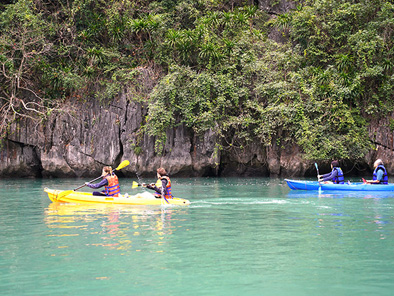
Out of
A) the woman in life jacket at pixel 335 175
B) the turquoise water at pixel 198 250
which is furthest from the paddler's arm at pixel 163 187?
the woman in life jacket at pixel 335 175

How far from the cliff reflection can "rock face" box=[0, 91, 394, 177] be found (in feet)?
40.0

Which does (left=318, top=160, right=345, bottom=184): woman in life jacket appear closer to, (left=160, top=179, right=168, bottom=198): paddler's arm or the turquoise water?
the turquoise water

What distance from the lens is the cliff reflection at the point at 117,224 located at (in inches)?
309

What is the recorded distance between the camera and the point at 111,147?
83.7 feet

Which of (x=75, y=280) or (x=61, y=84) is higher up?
(x=61, y=84)

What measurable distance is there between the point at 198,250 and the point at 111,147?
18.9 metres

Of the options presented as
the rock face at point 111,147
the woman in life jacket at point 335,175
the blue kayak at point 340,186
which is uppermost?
the rock face at point 111,147

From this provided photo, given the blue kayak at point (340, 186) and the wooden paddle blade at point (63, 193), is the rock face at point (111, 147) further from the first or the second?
the wooden paddle blade at point (63, 193)

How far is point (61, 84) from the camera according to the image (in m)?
25.6

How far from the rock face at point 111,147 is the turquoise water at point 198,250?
1287 centimetres

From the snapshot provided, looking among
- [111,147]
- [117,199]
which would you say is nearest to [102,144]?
[111,147]

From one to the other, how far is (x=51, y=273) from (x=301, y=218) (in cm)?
607

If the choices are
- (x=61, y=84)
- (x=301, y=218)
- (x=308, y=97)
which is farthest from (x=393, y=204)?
(x=61, y=84)

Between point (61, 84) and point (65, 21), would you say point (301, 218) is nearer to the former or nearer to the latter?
point (61, 84)
